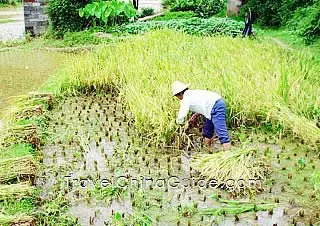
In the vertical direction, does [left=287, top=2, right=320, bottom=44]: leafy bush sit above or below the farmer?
Result: above

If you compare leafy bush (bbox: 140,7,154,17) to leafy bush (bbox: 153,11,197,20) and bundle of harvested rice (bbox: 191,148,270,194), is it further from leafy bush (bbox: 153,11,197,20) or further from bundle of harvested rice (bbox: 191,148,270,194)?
bundle of harvested rice (bbox: 191,148,270,194)

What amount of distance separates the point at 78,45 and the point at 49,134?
7230mm

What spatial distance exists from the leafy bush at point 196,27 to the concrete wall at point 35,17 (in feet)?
7.44

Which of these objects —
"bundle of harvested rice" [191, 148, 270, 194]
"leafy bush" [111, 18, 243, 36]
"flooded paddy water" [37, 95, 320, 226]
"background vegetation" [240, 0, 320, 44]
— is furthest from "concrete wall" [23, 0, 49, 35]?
"bundle of harvested rice" [191, 148, 270, 194]

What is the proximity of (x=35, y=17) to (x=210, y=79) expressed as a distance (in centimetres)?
943

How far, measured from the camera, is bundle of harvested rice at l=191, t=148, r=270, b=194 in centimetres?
441

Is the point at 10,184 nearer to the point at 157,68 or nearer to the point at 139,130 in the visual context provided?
the point at 139,130

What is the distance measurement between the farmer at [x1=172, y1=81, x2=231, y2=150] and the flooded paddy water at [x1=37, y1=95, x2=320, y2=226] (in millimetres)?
249

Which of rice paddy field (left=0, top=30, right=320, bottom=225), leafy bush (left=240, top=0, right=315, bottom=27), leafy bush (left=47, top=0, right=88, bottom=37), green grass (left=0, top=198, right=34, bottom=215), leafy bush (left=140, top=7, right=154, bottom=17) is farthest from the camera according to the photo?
leafy bush (left=140, top=7, right=154, bottom=17)

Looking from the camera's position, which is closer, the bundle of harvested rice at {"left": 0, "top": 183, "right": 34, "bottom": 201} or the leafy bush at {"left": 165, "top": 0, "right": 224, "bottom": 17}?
the bundle of harvested rice at {"left": 0, "top": 183, "right": 34, "bottom": 201}

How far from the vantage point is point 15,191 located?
4.14 meters

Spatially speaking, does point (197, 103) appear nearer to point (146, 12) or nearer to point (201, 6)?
point (201, 6)

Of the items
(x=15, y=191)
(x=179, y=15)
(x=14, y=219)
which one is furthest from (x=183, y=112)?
(x=179, y=15)

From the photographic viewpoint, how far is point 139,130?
18.7 ft
